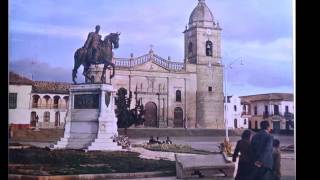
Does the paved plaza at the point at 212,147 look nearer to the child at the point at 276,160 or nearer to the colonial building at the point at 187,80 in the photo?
the child at the point at 276,160

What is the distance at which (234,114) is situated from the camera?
6.57 m

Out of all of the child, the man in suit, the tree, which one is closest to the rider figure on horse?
the tree

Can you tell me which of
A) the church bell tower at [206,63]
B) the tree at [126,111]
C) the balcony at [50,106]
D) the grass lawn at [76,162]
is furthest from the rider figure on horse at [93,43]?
the grass lawn at [76,162]

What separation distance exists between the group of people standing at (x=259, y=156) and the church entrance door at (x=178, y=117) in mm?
723

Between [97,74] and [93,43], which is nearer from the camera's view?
[93,43]

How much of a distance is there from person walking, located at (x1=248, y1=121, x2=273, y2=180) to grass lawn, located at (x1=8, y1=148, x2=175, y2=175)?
0.96m

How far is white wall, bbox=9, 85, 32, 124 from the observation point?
6.14 meters

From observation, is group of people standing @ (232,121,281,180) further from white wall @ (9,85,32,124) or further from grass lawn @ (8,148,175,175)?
white wall @ (9,85,32,124)

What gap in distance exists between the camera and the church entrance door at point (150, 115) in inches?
253

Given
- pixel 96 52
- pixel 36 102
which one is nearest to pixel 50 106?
pixel 36 102

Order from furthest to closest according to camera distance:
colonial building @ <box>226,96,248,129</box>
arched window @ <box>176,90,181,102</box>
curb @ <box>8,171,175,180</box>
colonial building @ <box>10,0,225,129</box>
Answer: arched window @ <box>176,90,181,102</box>, colonial building @ <box>226,96,248,129</box>, colonial building @ <box>10,0,225,129</box>, curb @ <box>8,171,175,180</box>

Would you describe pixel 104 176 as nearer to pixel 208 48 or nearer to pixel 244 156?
pixel 244 156

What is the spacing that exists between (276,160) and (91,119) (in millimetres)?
2205
